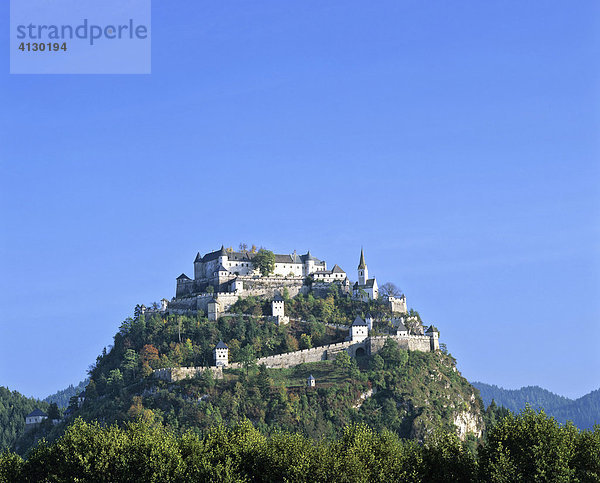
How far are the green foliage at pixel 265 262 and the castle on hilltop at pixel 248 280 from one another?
70 centimetres

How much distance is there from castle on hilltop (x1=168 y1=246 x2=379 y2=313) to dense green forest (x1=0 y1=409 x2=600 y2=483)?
64.7 meters

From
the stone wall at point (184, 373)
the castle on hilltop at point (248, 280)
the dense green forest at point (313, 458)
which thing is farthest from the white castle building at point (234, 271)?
the dense green forest at point (313, 458)

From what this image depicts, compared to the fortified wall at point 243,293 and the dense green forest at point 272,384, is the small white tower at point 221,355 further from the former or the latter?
the fortified wall at point 243,293

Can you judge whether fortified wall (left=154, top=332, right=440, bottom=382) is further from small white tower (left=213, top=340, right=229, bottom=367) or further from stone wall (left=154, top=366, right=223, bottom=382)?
small white tower (left=213, top=340, right=229, bottom=367)

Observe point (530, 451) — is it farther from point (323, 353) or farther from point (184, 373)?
point (323, 353)

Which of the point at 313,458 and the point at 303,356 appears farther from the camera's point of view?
the point at 303,356

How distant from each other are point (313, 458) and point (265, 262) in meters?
87.3

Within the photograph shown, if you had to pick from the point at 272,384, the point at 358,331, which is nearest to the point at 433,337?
the point at 358,331

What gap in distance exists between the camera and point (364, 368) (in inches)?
5340

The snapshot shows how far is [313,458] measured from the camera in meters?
72.0

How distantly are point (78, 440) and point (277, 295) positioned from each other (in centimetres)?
7166

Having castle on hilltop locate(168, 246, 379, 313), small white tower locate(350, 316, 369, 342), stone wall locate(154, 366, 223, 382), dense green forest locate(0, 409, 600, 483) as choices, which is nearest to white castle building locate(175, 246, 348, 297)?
castle on hilltop locate(168, 246, 379, 313)

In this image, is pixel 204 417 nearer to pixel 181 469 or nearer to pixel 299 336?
pixel 299 336

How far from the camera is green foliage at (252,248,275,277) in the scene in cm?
15775
